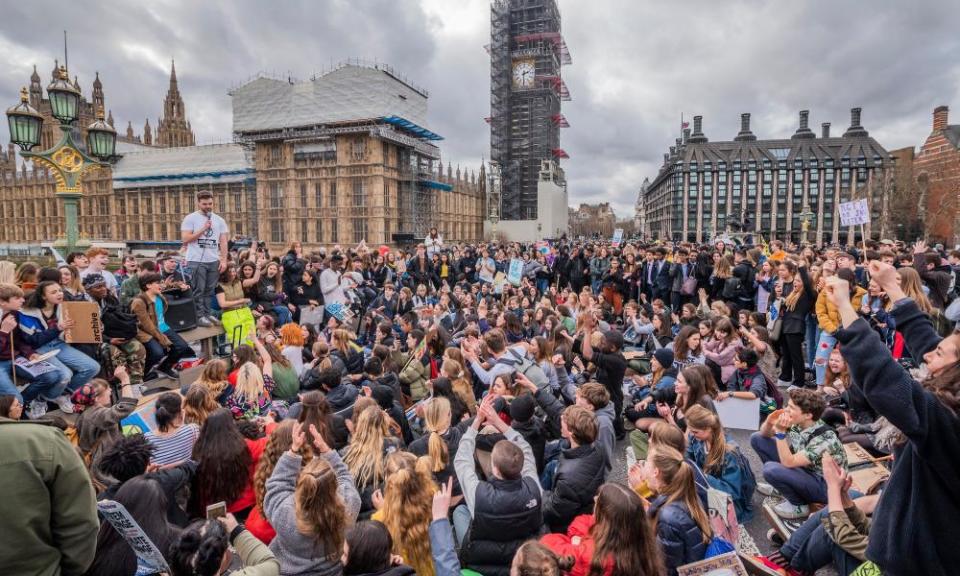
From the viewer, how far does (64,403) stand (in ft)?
17.5

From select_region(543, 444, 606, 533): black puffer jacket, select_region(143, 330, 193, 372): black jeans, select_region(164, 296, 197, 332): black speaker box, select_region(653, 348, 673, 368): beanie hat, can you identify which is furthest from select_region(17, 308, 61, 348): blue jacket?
select_region(653, 348, 673, 368): beanie hat

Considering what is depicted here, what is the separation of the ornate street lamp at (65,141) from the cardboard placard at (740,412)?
11.8 m

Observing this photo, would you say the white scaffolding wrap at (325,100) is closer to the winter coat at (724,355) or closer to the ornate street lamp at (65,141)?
the ornate street lamp at (65,141)

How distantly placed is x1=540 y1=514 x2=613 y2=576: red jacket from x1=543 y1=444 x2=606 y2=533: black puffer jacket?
12.5 inches

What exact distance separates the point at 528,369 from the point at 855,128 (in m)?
95.1

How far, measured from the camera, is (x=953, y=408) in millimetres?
1688

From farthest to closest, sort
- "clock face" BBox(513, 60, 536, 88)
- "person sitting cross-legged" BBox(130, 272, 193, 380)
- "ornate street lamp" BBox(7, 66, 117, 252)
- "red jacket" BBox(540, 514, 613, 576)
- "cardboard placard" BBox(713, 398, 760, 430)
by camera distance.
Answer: "clock face" BBox(513, 60, 536, 88)
"ornate street lamp" BBox(7, 66, 117, 252)
"person sitting cross-legged" BBox(130, 272, 193, 380)
"cardboard placard" BBox(713, 398, 760, 430)
"red jacket" BBox(540, 514, 613, 576)

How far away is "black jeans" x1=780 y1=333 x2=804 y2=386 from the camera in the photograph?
24.1ft

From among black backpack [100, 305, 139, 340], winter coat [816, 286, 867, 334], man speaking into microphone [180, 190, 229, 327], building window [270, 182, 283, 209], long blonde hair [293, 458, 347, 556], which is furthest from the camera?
building window [270, 182, 283, 209]

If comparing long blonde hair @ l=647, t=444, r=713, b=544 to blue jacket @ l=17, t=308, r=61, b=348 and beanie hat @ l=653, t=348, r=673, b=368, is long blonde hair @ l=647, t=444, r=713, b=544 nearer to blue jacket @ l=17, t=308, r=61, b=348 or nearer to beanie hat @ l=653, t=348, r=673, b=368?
beanie hat @ l=653, t=348, r=673, b=368

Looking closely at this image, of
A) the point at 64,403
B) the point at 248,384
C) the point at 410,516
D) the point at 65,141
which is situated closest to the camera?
the point at 410,516

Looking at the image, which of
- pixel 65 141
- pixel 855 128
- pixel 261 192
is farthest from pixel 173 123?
pixel 855 128

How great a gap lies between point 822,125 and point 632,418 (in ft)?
317

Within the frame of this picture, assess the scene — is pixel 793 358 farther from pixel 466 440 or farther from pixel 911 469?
pixel 911 469
